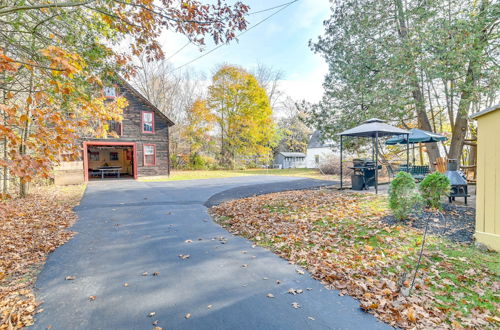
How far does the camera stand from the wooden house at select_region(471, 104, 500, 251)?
13.3ft

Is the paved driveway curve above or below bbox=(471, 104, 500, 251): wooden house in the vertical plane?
below

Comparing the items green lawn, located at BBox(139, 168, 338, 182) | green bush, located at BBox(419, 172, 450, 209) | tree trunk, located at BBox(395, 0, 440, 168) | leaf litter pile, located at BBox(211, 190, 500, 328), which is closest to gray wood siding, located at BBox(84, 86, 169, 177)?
green lawn, located at BBox(139, 168, 338, 182)

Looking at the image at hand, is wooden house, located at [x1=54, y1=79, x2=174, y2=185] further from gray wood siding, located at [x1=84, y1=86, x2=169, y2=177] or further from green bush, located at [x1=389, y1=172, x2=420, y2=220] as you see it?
green bush, located at [x1=389, y1=172, x2=420, y2=220]

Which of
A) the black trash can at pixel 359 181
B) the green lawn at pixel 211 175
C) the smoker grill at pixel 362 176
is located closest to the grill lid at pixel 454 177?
the smoker grill at pixel 362 176

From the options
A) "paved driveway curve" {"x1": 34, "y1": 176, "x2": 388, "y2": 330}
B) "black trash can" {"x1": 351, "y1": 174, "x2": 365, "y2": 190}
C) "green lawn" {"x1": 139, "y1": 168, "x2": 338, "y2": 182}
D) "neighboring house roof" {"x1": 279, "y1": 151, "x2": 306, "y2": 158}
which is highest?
"neighboring house roof" {"x1": 279, "y1": 151, "x2": 306, "y2": 158}

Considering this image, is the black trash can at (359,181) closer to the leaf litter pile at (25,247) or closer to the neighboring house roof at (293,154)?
the leaf litter pile at (25,247)

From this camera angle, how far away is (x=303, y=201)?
25.9ft

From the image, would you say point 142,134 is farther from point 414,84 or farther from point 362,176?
point 414,84

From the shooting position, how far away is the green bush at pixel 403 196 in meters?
5.32

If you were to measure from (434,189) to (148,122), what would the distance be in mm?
16663

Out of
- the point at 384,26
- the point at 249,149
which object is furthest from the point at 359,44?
the point at 249,149

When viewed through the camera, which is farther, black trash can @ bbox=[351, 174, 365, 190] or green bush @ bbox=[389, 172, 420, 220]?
black trash can @ bbox=[351, 174, 365, 190]

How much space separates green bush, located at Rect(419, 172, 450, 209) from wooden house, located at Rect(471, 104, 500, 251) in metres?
1.60

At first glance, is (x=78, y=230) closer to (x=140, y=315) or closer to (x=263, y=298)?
Answer: (x=140, y=315)
